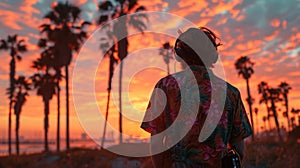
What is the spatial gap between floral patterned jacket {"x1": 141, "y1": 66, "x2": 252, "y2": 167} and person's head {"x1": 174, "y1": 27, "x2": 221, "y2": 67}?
0.27 feet

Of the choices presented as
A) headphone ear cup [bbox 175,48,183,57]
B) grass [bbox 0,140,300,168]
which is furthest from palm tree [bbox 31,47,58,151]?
headphone ear cup [bbox 175,48,183,57]

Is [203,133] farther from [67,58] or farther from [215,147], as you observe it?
[67,58]

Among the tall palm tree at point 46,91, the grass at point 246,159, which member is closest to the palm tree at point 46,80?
the tall palm tree at point 46,91

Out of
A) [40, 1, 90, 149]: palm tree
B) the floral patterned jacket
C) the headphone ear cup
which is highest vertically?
[40, 1, 90, 149]: palm tree

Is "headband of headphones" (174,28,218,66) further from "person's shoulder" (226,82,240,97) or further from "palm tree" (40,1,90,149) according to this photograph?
"palm tree" (40,1,90,149)

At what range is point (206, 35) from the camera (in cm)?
244

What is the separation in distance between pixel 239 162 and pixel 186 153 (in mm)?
351

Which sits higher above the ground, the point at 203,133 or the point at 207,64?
the point at 207,64

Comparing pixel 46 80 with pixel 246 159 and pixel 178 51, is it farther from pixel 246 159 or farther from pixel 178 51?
pixel 178 51

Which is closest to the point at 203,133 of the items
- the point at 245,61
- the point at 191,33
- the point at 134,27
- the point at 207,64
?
the point at 207,64

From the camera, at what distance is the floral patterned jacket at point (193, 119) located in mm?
2174

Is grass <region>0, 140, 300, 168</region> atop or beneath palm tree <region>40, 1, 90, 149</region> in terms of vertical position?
beneath

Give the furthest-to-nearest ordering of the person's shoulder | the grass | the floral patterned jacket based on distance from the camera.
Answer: the grass, the person's shoulder, the floral patterned jacket

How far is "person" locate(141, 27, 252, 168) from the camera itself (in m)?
2.18
